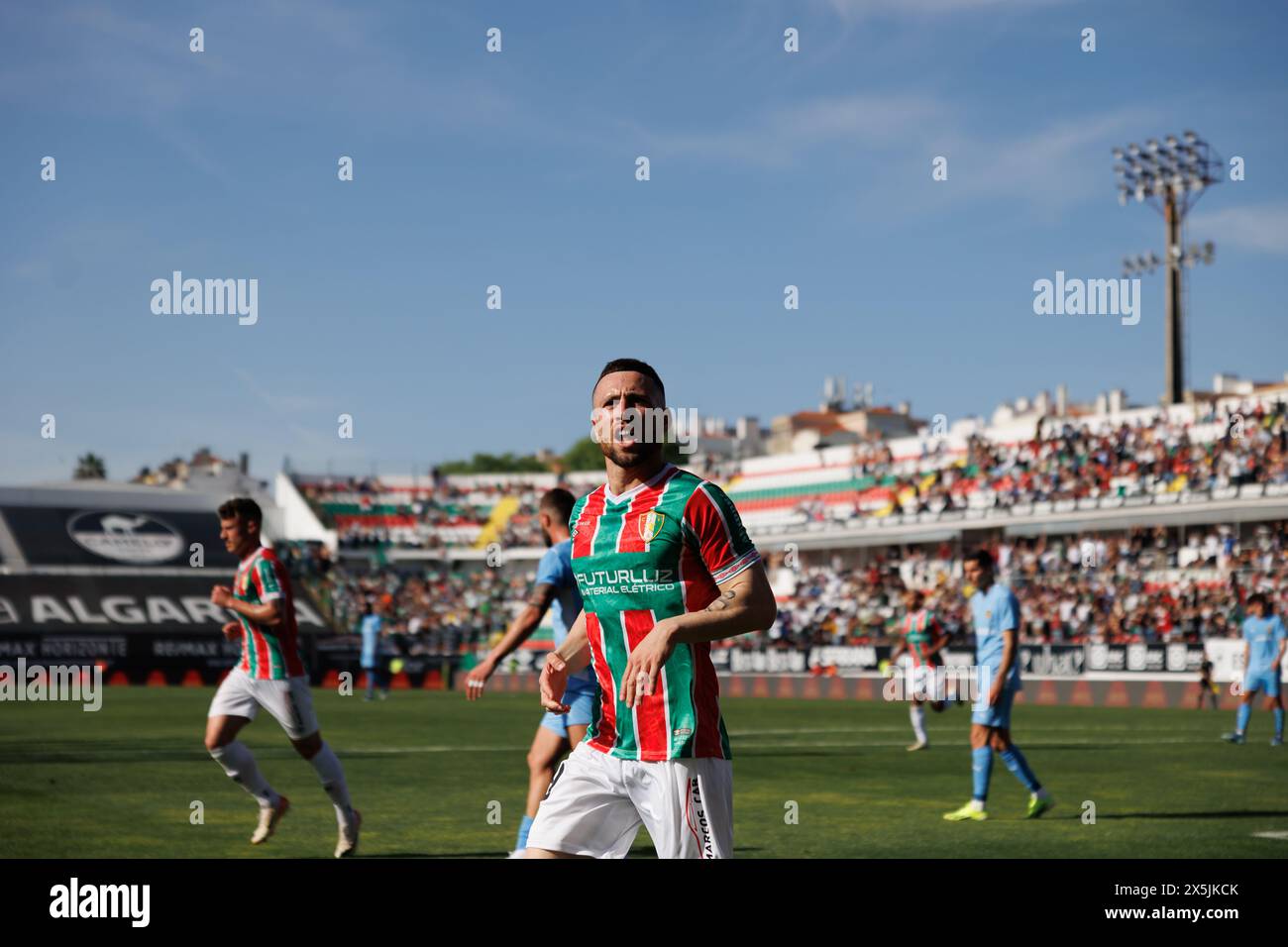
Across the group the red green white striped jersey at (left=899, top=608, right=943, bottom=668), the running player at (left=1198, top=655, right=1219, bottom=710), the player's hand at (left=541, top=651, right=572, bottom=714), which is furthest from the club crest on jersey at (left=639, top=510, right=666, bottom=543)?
the running player at (left=1198, top=655, right=1219, bottom=710)

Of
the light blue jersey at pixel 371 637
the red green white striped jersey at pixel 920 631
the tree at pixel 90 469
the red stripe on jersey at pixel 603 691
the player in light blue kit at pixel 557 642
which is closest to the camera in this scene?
the red stripe on jersey at pixel 603 691

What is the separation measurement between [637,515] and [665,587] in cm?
26

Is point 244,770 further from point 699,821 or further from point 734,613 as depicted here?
point 734,613

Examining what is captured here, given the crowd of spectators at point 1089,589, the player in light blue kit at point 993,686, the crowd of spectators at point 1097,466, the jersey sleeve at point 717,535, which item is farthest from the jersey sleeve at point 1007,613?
the crowd of spectators at point 1097,466

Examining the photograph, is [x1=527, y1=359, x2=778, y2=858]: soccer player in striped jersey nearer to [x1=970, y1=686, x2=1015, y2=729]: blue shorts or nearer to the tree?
[x1=970, y1=686, x2=1015, y2=729]: blue shorts

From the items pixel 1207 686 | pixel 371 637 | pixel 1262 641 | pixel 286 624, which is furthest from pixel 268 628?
pixel 371 637

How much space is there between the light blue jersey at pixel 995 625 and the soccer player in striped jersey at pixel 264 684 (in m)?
5.71

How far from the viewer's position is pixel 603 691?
5094 millimetres

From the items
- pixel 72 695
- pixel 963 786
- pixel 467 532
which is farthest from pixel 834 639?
pixel 467 532

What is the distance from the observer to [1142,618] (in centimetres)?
3881

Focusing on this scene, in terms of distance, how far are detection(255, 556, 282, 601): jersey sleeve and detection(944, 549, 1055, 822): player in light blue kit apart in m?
5.84

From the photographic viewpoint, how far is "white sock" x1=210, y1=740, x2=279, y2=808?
34.8 ft

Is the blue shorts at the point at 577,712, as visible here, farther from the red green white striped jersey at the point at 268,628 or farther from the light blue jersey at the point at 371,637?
the light blue jersey at the point at 371,637

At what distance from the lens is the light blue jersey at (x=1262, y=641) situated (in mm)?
22156
